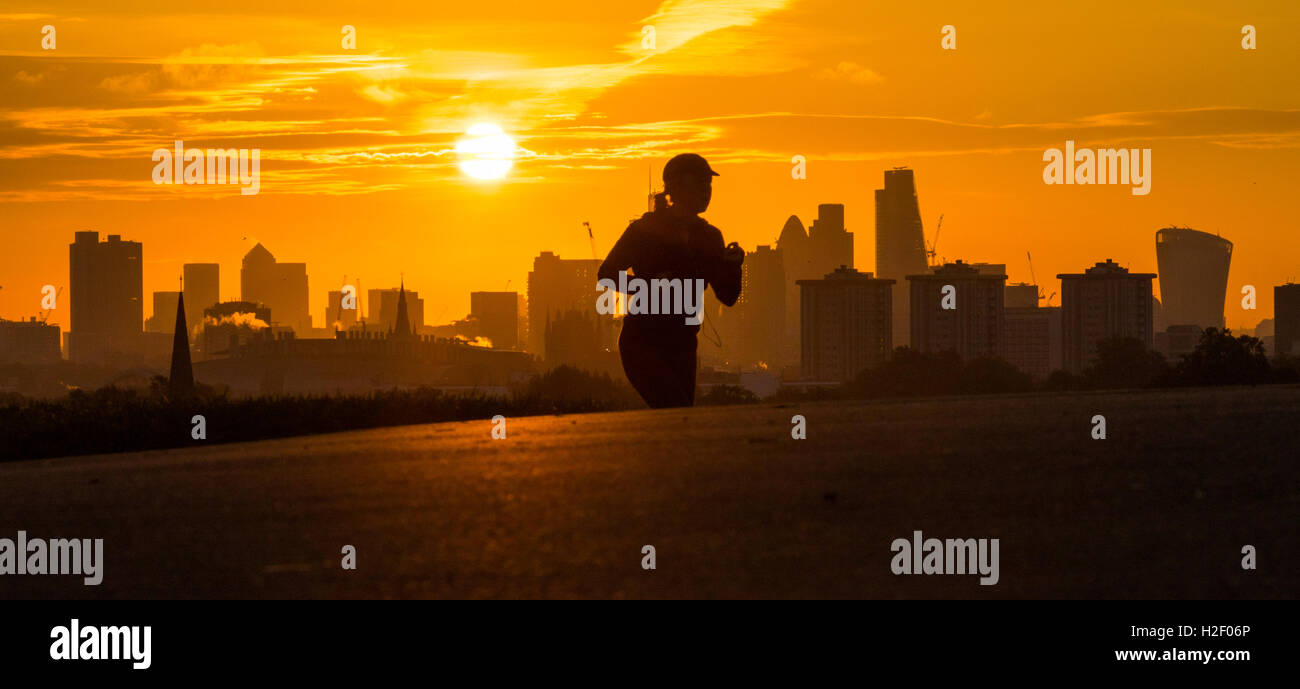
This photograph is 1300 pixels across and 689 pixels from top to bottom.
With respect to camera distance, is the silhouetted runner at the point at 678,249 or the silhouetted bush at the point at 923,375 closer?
the silhouetted runner at the point at 678,249

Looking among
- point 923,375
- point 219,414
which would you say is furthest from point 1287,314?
point 219,414

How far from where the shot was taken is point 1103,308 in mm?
191750

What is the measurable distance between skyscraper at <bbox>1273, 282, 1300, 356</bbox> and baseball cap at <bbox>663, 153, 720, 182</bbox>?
3996 inches

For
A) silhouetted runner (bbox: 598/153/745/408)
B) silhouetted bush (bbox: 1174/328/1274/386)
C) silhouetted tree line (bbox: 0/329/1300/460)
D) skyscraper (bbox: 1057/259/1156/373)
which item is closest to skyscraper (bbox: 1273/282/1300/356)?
skyscraper (bbox: 1057/259/1156/373)

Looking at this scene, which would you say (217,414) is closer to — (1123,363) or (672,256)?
(672,256)

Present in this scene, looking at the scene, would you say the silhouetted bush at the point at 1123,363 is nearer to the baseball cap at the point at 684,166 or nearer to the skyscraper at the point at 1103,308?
the baseball cap at the point at 684,166

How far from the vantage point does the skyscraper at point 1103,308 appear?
603 ft

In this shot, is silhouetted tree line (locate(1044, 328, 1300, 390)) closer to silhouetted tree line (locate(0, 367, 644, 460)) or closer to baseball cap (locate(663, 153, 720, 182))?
silhouetted tree line (locate(0, 367, 644, 460))

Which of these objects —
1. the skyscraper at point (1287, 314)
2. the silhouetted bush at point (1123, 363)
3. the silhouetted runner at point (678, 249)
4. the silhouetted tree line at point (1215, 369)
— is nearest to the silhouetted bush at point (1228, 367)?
the silhouetted tree line at point (1215, 369)

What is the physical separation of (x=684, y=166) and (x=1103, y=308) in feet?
615

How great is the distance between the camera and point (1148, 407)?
1159cm

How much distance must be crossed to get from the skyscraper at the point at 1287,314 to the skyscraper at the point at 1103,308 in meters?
58.3
